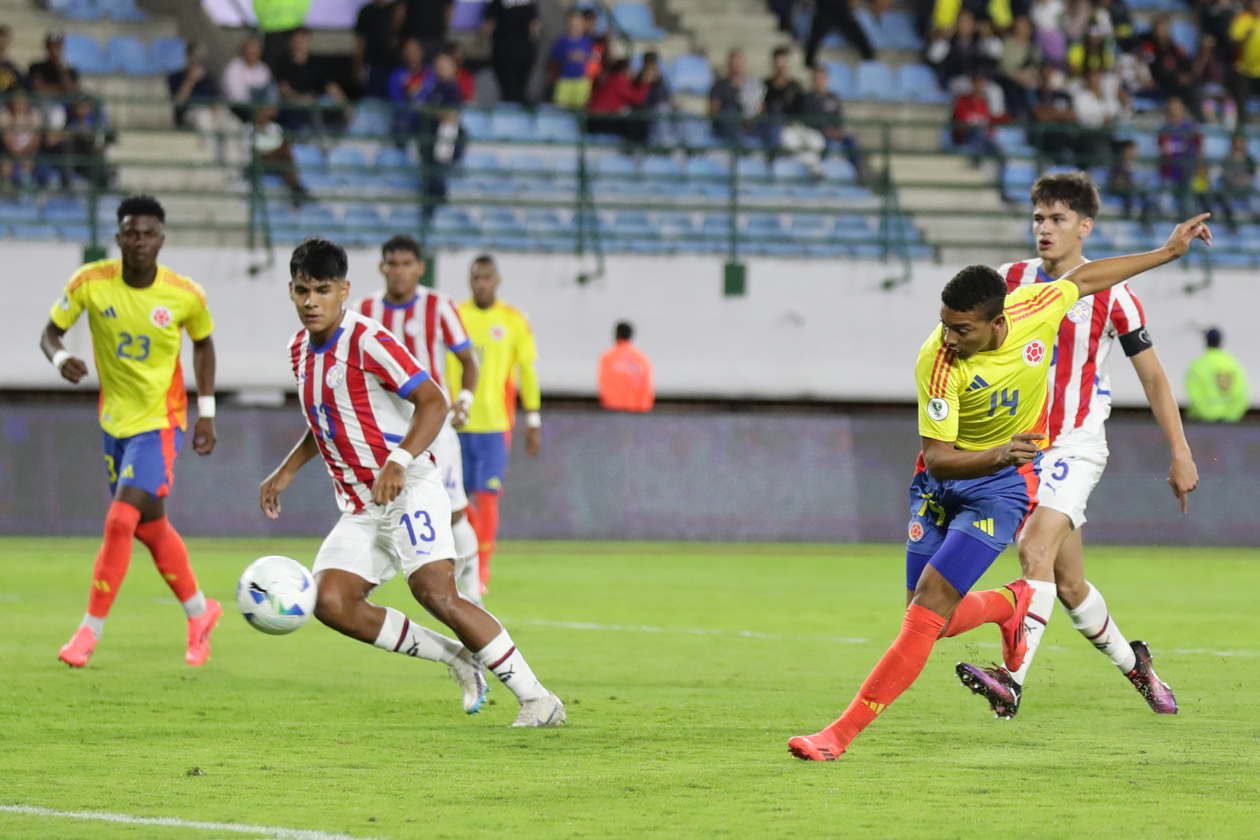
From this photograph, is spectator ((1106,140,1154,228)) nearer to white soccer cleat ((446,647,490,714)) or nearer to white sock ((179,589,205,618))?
white sock ((179,589,205,618))

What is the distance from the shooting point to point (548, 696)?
23.1 ft

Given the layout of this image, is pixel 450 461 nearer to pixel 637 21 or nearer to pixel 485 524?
pixel 485 524

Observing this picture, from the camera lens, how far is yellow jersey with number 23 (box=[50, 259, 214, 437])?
9258 millimetres

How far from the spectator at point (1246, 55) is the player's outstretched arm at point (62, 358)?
57.7ft

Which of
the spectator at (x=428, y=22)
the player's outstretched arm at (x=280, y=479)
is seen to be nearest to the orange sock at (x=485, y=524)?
the player's outstretched arm at (x=280, y=479)

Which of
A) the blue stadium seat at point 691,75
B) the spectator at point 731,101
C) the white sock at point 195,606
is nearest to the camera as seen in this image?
the white sock at point 195,606

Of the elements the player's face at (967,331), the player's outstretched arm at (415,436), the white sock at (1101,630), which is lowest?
A: the white sock at (1101,630)

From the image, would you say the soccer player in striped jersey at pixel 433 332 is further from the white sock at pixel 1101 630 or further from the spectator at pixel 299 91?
the spectator at pixel 299 91

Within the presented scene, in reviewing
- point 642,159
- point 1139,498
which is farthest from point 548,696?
point 642,159

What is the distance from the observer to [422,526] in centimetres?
703

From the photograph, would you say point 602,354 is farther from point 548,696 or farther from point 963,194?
point 548,696

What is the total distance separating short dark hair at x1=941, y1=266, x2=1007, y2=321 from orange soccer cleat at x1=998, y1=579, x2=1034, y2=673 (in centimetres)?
130

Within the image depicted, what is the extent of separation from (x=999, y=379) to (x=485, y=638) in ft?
7.17

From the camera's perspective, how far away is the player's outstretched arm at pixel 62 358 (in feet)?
30.0
